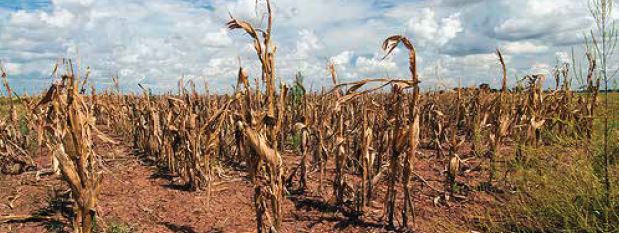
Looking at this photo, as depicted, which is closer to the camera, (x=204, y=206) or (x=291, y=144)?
(x=204, y=206)

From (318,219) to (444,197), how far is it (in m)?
1.55

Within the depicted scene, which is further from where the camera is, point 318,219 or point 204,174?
point 204,174

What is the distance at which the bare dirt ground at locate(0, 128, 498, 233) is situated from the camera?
4004 millimetres

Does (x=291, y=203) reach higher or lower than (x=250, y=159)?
lower

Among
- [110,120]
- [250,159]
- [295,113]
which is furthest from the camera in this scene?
[110,120]

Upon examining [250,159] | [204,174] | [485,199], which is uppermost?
[250,159]

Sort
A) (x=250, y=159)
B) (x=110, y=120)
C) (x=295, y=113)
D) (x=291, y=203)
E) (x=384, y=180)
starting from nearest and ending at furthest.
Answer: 1. (x=250, y=159)
2. (x=291, y=203)
3. (x=384, y=180)
4. (x=295, y=113)
5. (x=110, y=120)

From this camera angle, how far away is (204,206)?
4.49 metres

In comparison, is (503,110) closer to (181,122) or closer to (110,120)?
(181,122)

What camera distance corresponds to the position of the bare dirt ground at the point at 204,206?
4004 millimetres

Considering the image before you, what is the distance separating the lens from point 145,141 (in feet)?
21.6

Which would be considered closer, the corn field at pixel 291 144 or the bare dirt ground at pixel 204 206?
the corn field at pixel 291 144

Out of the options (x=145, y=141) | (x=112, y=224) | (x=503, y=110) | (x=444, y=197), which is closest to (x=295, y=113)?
(x=145, y=141)

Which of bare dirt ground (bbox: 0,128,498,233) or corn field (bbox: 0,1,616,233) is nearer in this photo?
corn field (bbox: 0,1,616,233)
